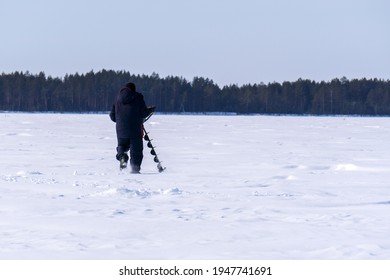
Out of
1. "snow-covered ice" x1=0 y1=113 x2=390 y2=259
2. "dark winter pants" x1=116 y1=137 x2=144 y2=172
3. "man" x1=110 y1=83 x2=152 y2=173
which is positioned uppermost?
"man" x1=110 y1=83 x2=152 y2=173

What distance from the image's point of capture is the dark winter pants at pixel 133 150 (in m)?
11.4

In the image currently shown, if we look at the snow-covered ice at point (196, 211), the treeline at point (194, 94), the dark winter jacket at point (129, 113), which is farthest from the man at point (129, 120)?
the treeline at point (194, 94)

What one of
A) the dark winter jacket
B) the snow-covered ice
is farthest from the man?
the snow-covered ice

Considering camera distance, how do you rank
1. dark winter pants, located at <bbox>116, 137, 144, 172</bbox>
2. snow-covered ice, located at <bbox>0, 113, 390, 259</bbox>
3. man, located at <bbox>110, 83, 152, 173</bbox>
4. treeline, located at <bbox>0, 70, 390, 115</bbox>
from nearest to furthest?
snow-covered ice, located at <bbox>0, 113, 390, 259</bbox>, dark winter pants, located at <bbox>116, 137, 144, 172</bbox>, man, located at <bbox>110, 83, 152, 173</bbox>, treeline, located at <bbox>0, 70, 390, 115</bbox>

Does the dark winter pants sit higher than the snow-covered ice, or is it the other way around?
the dark winter pants

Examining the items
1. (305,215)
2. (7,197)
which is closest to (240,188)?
(305,215)

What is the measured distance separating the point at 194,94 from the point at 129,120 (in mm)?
133035

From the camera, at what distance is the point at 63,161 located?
42.9 feet

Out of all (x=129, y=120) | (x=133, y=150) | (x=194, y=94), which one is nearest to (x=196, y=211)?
(x=133, y=150)

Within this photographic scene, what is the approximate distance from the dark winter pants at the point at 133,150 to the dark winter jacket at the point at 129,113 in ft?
0.32

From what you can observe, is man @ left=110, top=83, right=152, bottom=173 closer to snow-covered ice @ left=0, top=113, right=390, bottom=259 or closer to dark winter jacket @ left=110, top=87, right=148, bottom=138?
dark winter jacket @ left=110, top=87, right=148, bottom=138

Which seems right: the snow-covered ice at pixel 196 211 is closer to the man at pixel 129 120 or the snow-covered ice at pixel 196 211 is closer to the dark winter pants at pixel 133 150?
the dark winter pants at pixel 133 150

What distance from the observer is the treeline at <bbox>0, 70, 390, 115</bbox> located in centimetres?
13625
